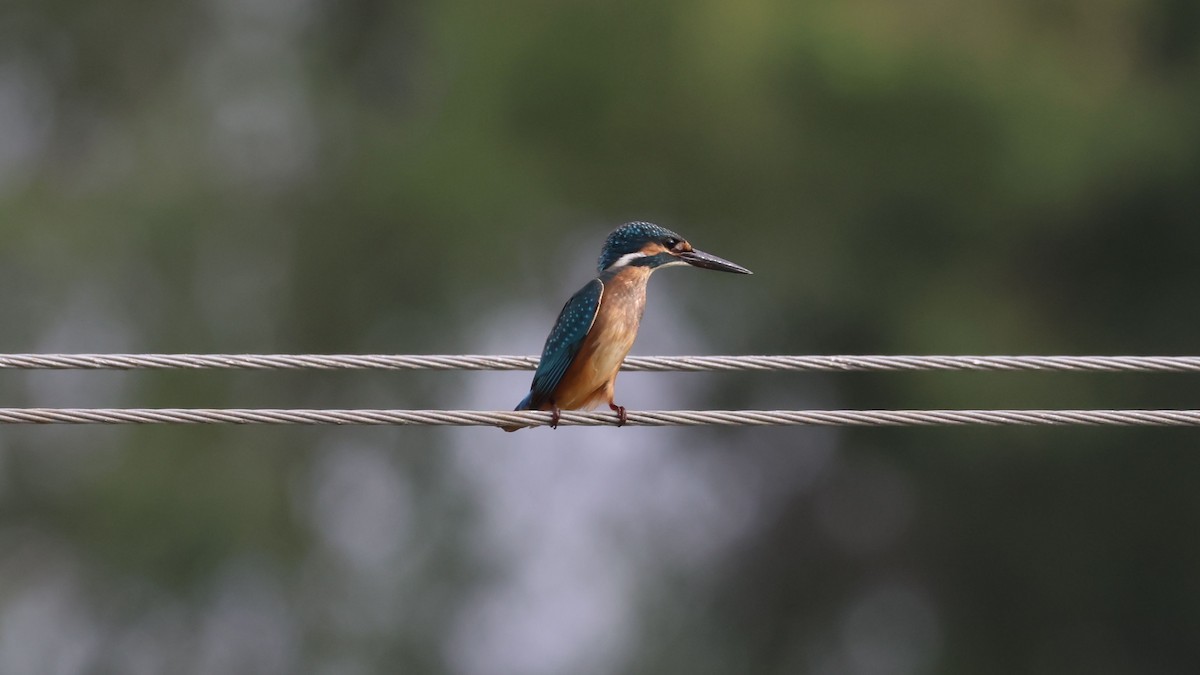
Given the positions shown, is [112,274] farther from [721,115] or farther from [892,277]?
[892,277]

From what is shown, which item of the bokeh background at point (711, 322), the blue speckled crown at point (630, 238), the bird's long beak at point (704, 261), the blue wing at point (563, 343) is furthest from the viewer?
the bokeh background at point (711, 322)

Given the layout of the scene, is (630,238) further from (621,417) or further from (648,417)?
(648,417)

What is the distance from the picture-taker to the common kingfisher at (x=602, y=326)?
455 centimetres

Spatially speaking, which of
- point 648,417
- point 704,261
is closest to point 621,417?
point 648,417

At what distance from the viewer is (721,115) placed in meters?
12.6

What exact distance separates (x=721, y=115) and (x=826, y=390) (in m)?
2.32

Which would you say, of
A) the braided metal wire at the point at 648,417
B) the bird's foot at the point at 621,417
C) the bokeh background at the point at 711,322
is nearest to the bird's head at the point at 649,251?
the bird's foot at the point at 621,417

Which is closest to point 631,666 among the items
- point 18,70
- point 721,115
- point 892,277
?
point 892,277

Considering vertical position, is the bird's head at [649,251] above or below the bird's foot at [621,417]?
above

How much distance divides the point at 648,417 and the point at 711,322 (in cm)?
840

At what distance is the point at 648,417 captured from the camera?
12.2 feet

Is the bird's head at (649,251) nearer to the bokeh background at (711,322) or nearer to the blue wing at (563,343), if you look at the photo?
the blue wing at (563,343)

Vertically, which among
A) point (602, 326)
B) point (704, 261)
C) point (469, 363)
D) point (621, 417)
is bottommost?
point (621, 417)

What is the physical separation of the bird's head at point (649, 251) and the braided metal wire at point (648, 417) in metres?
1.13
